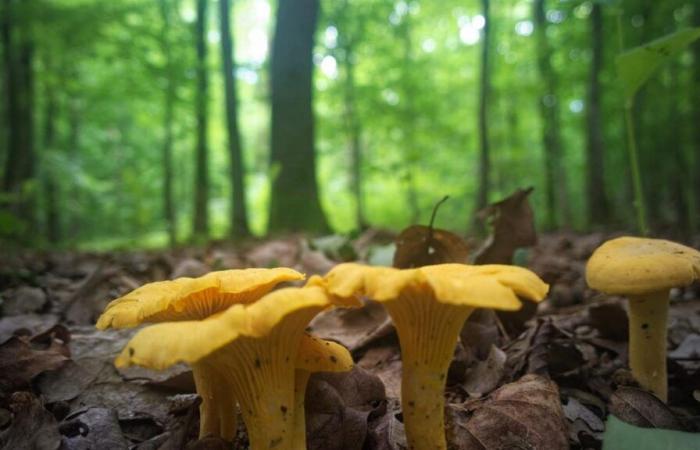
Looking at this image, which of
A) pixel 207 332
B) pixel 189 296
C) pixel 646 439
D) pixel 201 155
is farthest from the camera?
pixel 201 155

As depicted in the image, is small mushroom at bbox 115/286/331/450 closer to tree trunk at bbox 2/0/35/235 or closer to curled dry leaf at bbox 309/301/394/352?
curled dry leaf at bbox 309/301/394/352

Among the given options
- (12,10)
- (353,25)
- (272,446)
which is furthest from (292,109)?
(272,446)

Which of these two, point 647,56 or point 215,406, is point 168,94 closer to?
point 647,56

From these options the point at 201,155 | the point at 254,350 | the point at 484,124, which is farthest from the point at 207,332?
the point at 201,155

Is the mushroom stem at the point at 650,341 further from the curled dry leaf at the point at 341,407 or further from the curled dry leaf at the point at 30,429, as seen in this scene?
the curled dry leaf at the point at 30,429

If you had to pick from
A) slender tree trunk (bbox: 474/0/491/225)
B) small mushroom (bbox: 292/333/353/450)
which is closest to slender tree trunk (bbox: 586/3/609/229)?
slender tree trunk (bbox: 474/0/491/225)

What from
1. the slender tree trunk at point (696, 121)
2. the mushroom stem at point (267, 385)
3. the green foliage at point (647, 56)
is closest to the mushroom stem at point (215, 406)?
the mushroom stem at point (267, 385)
